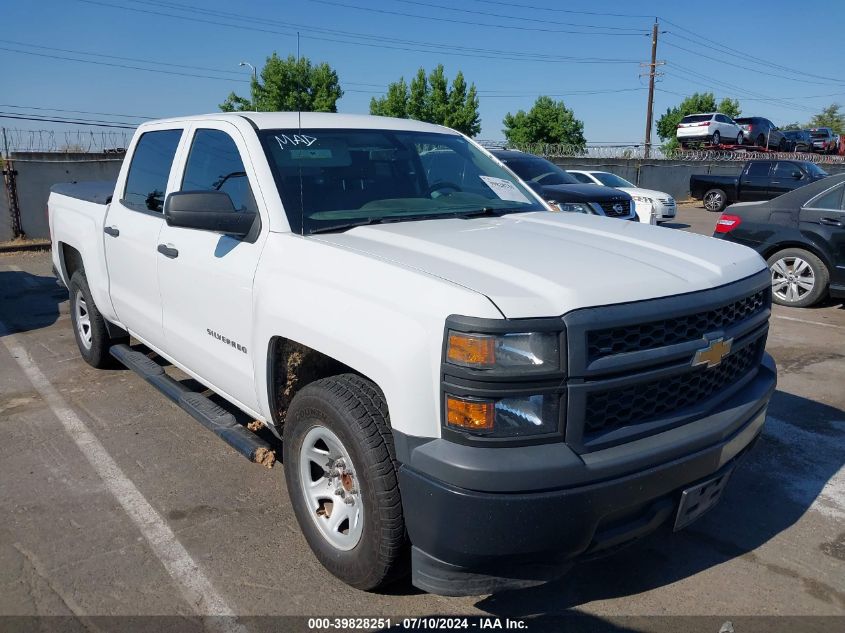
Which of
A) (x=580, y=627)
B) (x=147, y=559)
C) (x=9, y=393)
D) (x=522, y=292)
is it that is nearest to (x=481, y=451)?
(x=522, y=292)

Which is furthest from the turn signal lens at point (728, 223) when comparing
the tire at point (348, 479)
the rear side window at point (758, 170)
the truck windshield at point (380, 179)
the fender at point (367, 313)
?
the rear side window at point (758, 170)

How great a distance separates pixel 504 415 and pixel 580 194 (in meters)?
10.2

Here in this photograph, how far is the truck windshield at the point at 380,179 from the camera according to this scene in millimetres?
3396

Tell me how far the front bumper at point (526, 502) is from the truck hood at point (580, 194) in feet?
31.3

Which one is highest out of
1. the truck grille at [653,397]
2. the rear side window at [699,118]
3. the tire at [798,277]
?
the rear side window at [699,118]

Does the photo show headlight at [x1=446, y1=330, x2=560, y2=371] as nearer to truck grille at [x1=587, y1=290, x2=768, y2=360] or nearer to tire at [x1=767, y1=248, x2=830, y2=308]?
truck grille at [x1=587, y1=290, x2=768, y2=360]

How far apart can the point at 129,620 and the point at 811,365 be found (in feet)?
19.2

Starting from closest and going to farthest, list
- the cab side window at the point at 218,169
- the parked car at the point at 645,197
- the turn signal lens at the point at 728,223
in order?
the cab side window at the point at 218,169
the turn signal lens at the point at 728,223
the parked car at the point at 645,197

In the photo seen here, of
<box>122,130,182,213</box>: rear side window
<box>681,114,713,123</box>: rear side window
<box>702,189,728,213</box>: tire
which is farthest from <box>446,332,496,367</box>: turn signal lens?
<box>681,114,713,123</box>: rear side window

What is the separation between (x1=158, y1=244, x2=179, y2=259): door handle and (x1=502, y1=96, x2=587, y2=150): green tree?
50.4 meters

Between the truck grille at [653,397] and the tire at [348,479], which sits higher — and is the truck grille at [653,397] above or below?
above

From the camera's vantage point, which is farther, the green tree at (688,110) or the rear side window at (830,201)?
the green tree at (688,110)

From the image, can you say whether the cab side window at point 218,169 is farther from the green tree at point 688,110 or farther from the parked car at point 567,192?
the green tree at point 688,110

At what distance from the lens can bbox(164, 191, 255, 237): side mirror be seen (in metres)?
3.20
